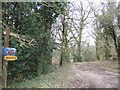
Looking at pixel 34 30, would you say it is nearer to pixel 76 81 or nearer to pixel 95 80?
pixel 76 81

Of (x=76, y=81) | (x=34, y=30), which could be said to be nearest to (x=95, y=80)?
(x=76, y=81)

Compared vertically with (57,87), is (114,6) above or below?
above

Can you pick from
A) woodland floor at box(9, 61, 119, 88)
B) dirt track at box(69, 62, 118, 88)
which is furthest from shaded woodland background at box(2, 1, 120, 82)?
dirt track at box(69, 62, 118, 88)

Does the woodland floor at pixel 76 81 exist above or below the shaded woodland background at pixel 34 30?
below

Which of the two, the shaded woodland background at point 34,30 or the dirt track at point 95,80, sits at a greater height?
the shaded woodland background at point 34,30

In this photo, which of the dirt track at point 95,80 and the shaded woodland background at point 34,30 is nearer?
the dirt track at point 95,80

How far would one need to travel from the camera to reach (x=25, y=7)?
5.09 metres

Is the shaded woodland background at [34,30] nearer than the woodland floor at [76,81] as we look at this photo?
No

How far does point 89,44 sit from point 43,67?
11705 mm

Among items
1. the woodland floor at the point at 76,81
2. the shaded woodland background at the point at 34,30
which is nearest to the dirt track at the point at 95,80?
the woodland floor at the point at 76,81

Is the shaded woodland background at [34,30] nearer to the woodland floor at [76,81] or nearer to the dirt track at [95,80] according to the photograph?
the woodland floor at [76,81]

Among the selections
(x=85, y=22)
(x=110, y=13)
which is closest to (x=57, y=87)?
(x=110, y=13)

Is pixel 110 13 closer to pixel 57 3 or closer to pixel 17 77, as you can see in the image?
pixel 57 3

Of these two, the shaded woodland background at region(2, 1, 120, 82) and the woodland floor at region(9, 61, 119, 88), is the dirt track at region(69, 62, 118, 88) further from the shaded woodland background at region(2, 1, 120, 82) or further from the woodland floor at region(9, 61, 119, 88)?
the shaded woodland background at region(2, 1, 120, 82)
